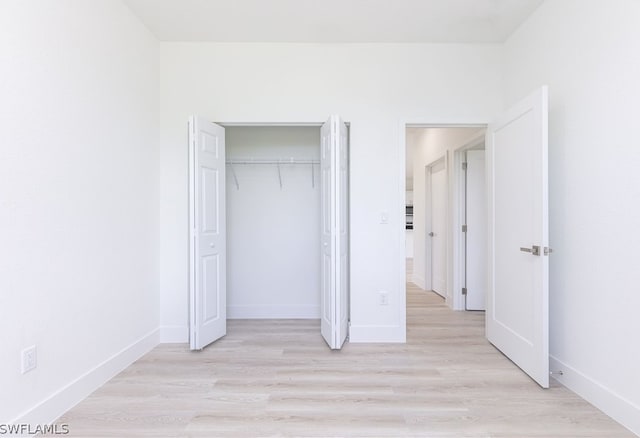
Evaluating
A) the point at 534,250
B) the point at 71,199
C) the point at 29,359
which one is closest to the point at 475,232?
the point at 534,250

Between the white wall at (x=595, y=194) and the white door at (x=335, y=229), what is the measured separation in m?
1.57

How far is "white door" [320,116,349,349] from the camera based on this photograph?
3.04 metres

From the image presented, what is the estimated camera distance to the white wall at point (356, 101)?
3340mm

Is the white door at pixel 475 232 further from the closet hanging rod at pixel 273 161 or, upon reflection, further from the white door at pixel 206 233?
the white door at pixel 206 233

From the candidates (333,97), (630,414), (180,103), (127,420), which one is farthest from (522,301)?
(180,103)

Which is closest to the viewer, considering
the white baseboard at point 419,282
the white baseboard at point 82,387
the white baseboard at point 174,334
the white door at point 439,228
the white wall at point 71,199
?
the white wall at point 71,199

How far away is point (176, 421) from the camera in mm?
2008

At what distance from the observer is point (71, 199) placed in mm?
2156

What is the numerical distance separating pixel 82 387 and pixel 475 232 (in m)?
4.20

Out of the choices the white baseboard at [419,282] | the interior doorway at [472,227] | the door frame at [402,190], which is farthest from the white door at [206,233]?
the white baseboard at [419,282]

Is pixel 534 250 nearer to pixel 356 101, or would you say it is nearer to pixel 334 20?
pixel 356 101

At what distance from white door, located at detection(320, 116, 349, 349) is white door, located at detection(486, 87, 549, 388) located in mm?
1275

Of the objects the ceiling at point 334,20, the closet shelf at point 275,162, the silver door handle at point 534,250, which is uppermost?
the ceiling at point 334,20

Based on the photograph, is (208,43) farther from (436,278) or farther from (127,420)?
(436,278)
